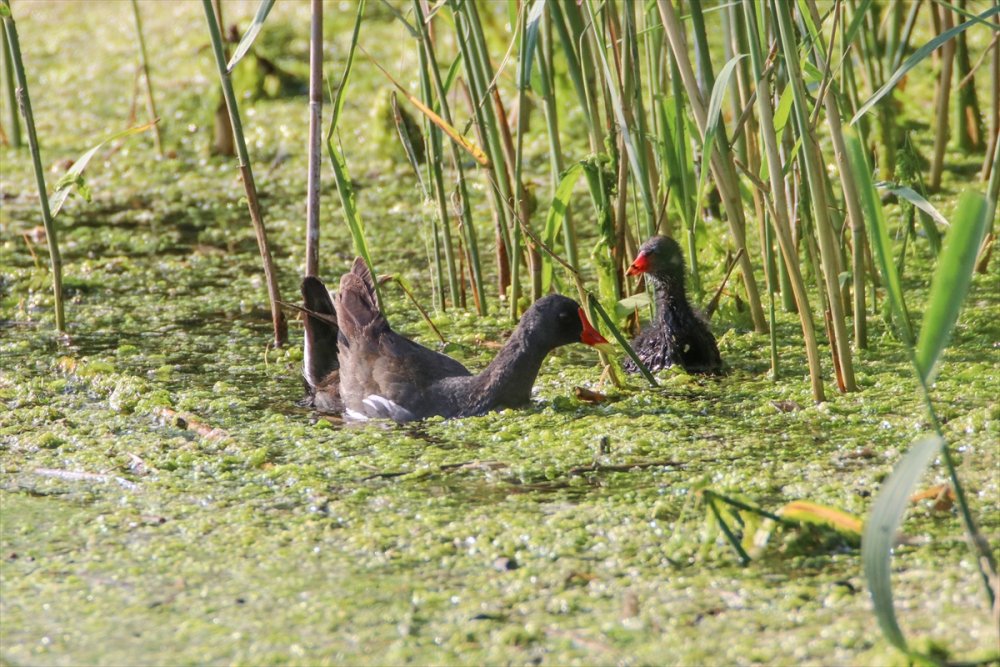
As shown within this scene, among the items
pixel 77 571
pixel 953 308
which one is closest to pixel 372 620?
pixel 77 571

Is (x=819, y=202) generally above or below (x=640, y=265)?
above

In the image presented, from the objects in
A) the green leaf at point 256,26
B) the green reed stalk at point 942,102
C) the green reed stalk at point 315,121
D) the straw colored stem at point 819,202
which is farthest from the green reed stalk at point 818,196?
the green reed stalk at point 942,102

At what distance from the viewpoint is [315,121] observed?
11.6ft

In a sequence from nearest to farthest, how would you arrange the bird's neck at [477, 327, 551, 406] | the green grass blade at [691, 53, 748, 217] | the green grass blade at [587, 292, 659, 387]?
the green grass blade at [691, 53, 748, 217]
the green grass blade at [587, 292, 659, 387]
the bird's neck at [477, 327, 551, 406]

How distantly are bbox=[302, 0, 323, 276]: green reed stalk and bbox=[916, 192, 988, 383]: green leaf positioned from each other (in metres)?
2.16

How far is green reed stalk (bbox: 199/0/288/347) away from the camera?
11.0ft

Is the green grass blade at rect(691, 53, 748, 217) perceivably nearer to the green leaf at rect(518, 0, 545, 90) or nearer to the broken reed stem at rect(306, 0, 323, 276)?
the green leaf at rect(518, 0, 545, 90)

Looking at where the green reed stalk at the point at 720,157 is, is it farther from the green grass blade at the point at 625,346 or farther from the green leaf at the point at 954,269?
the green leaf at the point at 954,269

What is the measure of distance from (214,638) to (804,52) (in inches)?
72.8

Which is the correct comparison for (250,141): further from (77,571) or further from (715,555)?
(715,555)

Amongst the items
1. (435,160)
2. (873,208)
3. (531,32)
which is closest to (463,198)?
(435,160)

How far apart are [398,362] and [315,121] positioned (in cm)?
71

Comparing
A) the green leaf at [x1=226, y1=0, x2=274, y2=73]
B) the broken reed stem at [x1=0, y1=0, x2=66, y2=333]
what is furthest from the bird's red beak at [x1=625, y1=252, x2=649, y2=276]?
the broken reed stem at [x1=0, y1=0, x2=66, y2=333]

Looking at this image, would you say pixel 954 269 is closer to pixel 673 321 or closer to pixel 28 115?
pixel 673 321
